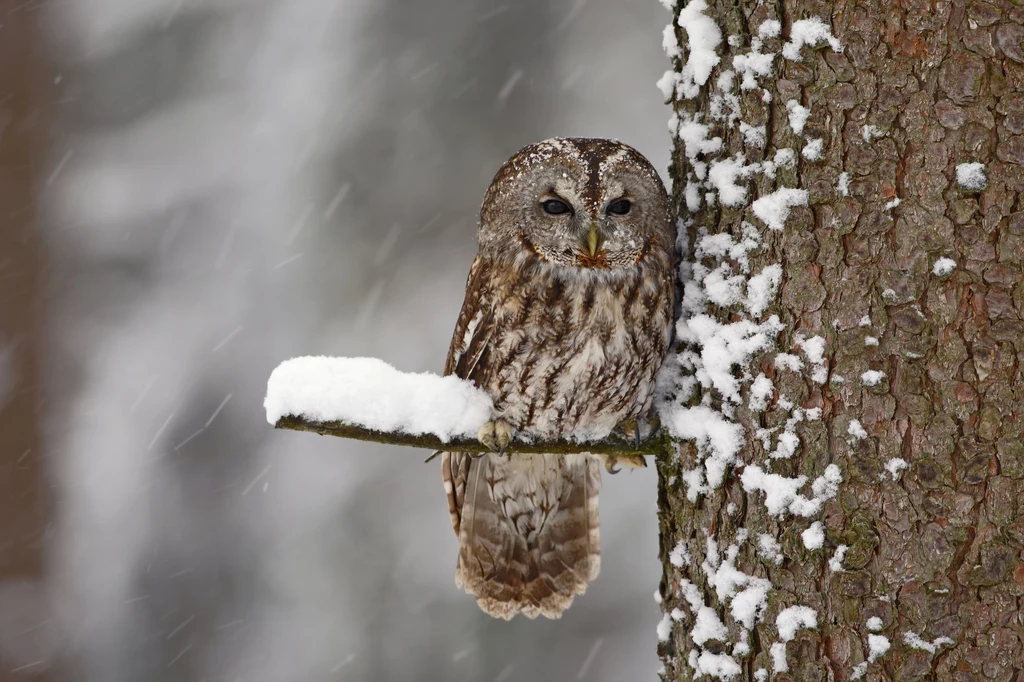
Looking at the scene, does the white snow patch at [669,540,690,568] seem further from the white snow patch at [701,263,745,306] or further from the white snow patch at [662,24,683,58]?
the white snow patch at [662,24,683,58]

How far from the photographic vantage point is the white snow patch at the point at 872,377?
1867 mm

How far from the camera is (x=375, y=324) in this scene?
7852 mm

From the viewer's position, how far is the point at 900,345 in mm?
1852

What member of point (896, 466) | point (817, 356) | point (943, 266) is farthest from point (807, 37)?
point (896, 466)

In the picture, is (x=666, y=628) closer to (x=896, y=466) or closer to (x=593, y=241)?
(x=896, y=466)

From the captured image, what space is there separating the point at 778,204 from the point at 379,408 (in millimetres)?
1065

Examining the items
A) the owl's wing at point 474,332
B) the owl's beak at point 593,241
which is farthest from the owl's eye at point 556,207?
the owl's wing at point 474,332

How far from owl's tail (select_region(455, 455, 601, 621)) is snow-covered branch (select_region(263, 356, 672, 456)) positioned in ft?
2.21

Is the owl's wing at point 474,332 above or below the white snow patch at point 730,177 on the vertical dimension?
below

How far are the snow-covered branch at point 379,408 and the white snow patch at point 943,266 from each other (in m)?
0.83

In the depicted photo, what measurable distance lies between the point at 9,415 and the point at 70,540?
1079 mm

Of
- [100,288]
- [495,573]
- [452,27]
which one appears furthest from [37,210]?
[495,573]

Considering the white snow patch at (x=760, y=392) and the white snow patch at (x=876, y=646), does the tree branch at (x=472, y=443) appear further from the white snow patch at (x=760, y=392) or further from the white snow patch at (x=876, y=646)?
the white snow patch at (x=876, y=646)

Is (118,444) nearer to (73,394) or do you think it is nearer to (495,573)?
(73,394)
